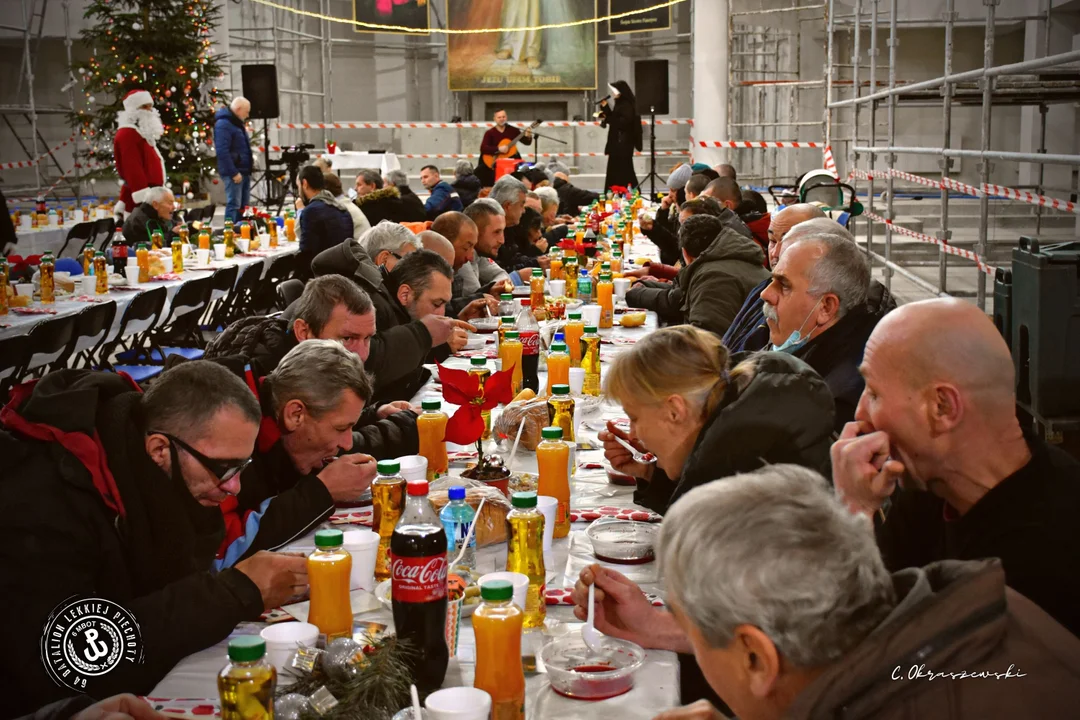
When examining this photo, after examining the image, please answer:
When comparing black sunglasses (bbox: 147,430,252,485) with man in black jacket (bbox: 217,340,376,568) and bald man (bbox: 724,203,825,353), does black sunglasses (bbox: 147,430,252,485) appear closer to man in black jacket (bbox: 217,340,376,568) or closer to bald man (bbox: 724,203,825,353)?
man in black jacket (bbox: 217,340,376,568)

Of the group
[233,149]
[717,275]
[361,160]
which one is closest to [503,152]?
[233,149]

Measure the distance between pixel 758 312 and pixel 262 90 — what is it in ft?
41.1

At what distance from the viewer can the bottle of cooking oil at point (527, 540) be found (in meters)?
1.91

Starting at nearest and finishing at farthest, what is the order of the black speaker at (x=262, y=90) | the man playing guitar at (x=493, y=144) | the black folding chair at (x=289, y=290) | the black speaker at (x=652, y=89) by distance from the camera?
the black folding chair at (x=289, y=290)
the man playing guitar at (x=493, y=144)
the black speaker at (x=262, y=90)
the black speaker at (x=652, y=89)

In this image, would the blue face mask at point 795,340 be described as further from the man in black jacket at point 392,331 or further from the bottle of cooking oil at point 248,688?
the bottle of cooking oil at point 248,688

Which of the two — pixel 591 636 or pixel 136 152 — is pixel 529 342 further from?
pixel 136 152

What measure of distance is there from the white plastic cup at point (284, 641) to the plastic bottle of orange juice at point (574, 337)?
230cm

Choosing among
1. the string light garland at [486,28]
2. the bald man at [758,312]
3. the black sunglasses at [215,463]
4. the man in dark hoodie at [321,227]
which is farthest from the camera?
the string light garland at [486,28]

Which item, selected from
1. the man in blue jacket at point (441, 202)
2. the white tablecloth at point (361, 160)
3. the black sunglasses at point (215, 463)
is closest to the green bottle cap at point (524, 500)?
the black sunglasses at point (215, 463)

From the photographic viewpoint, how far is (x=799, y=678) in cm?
121

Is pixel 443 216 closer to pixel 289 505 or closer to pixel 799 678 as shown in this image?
pixel 289 505

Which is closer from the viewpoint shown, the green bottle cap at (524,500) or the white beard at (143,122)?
the green bottle cap at (524,500)

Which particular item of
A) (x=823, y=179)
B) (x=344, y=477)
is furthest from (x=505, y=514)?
(x=823, y=179)

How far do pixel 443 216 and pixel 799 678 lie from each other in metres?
4.78
